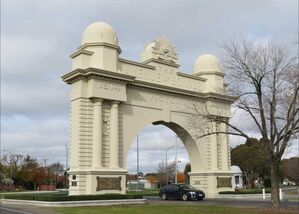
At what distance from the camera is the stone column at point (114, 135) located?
3184 centimetres

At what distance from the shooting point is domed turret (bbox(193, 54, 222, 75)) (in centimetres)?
4208

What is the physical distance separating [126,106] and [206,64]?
11.5m

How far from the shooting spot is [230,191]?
132 feet

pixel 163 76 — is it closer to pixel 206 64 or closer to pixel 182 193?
pixel 206 64

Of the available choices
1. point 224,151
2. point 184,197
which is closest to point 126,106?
point 184,197

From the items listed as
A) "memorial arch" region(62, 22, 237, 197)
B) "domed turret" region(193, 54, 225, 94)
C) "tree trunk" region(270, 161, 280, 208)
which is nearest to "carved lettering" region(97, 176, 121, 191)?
"memorial arch" region(62, 22, 237, 197)

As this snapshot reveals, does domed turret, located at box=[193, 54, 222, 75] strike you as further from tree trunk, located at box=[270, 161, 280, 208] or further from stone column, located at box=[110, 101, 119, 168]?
tree trunk, located at box=[270, 161, 280, 208]

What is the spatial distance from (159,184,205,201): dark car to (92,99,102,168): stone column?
292 inches

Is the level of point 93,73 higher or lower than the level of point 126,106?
higher

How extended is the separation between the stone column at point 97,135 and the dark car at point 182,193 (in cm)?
742

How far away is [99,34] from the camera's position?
33031 mm

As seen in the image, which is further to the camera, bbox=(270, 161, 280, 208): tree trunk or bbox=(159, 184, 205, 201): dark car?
bbox=(159, 184, 205, 201): dark car

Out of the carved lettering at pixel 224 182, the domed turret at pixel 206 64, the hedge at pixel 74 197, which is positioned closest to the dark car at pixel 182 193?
the hedge at pixel 74 197

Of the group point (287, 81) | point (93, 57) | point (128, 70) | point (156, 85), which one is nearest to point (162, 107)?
point (156, 85)
